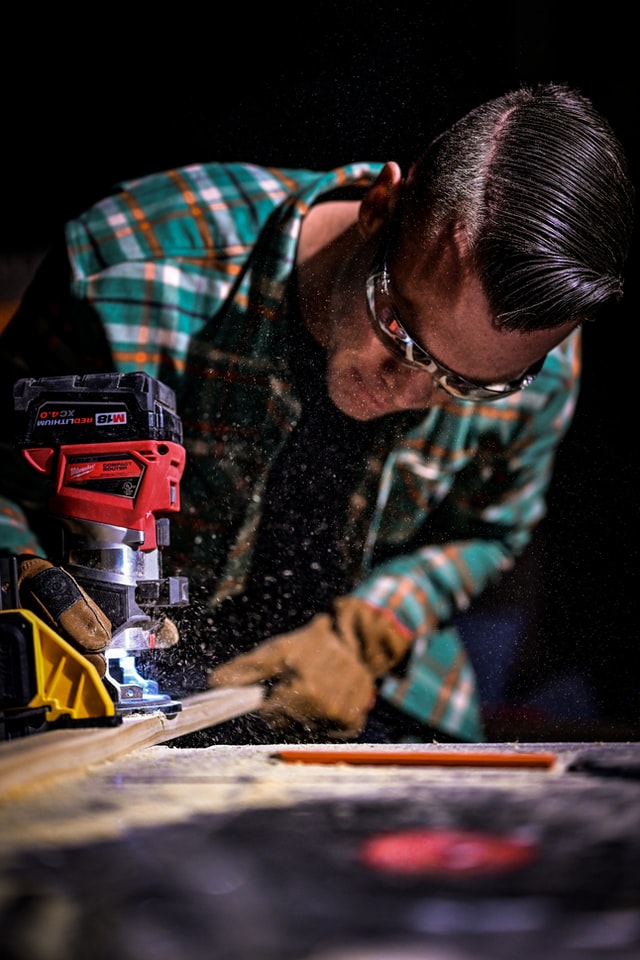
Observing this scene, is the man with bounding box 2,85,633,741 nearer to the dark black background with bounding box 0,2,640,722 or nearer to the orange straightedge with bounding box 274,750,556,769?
the dark black background with bounding box 0,2,640,722

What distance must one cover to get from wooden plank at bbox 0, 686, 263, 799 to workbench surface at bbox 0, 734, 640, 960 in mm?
19

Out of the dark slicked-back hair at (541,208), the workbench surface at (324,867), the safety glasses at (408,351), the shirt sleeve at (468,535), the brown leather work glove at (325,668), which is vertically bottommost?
the brown leather work glove at (325,668)

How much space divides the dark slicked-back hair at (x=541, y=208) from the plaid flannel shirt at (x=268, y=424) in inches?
16.4

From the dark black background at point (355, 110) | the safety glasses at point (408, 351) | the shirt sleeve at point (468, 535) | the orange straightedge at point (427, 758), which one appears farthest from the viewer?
the shirt sleeve at point (468, 535)

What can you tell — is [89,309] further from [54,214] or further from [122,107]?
[122,107]

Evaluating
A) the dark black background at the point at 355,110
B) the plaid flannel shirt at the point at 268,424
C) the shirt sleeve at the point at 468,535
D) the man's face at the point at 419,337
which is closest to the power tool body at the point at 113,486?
the plaid flannel shirt at the point at 268,424

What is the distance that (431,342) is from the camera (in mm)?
1538

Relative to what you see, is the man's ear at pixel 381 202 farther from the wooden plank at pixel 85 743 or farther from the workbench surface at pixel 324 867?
the workbench surface at pixel 324 867

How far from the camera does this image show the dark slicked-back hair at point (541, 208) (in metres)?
1.36

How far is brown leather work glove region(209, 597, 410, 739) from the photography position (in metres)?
1.81

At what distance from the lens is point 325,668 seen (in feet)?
5.98

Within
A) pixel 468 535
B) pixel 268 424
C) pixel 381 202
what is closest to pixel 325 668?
pixel 468 535

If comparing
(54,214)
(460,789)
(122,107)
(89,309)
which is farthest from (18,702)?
(122,107)

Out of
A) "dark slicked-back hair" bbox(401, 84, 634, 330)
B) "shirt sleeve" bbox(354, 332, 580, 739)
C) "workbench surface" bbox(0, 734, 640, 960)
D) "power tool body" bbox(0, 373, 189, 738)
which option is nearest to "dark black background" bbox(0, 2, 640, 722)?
"shirt sleeve" bbox(354, 332, 580, 739)
